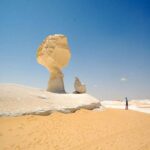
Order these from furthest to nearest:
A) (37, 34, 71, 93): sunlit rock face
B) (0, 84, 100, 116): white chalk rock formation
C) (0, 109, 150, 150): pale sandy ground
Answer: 1. (37, 34, 71, 93): sunlit rock face
2. (0, 84, 100, 116): white chalk rock formation
3. (0, 109, 150, 150): pale sandy ground

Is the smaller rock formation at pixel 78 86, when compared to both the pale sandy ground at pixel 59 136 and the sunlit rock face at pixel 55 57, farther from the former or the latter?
the pale sandy ground at pixel 59 136

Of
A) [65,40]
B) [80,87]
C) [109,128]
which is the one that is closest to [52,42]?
[65,40]

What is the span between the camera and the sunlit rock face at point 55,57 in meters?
19.5

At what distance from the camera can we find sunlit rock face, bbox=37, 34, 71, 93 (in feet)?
63.9

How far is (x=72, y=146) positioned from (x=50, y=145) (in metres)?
0.84

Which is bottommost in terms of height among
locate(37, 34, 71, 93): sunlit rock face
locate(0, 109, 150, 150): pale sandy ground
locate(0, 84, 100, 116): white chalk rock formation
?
locate(0, 109, 150, 150): pale sandy ground

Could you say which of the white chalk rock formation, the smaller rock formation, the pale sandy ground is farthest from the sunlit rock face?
the pale sandy ground

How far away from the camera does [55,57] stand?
64.4 feet

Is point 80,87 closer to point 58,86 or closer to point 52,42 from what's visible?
point 58,86

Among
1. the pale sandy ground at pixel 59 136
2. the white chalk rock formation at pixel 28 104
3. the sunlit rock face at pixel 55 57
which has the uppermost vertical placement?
the sunlit rock face at pixel 55 57

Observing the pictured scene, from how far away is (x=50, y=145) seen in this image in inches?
274

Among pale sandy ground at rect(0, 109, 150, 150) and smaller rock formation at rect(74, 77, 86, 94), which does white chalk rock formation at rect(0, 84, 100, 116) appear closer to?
pale sandy ground at rect(0, 109, 150, 150)

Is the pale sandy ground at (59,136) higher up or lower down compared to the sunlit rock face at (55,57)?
lower down

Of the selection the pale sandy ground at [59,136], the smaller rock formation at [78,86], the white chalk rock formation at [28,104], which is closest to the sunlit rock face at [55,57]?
the smaller rock formation at [78,86]
